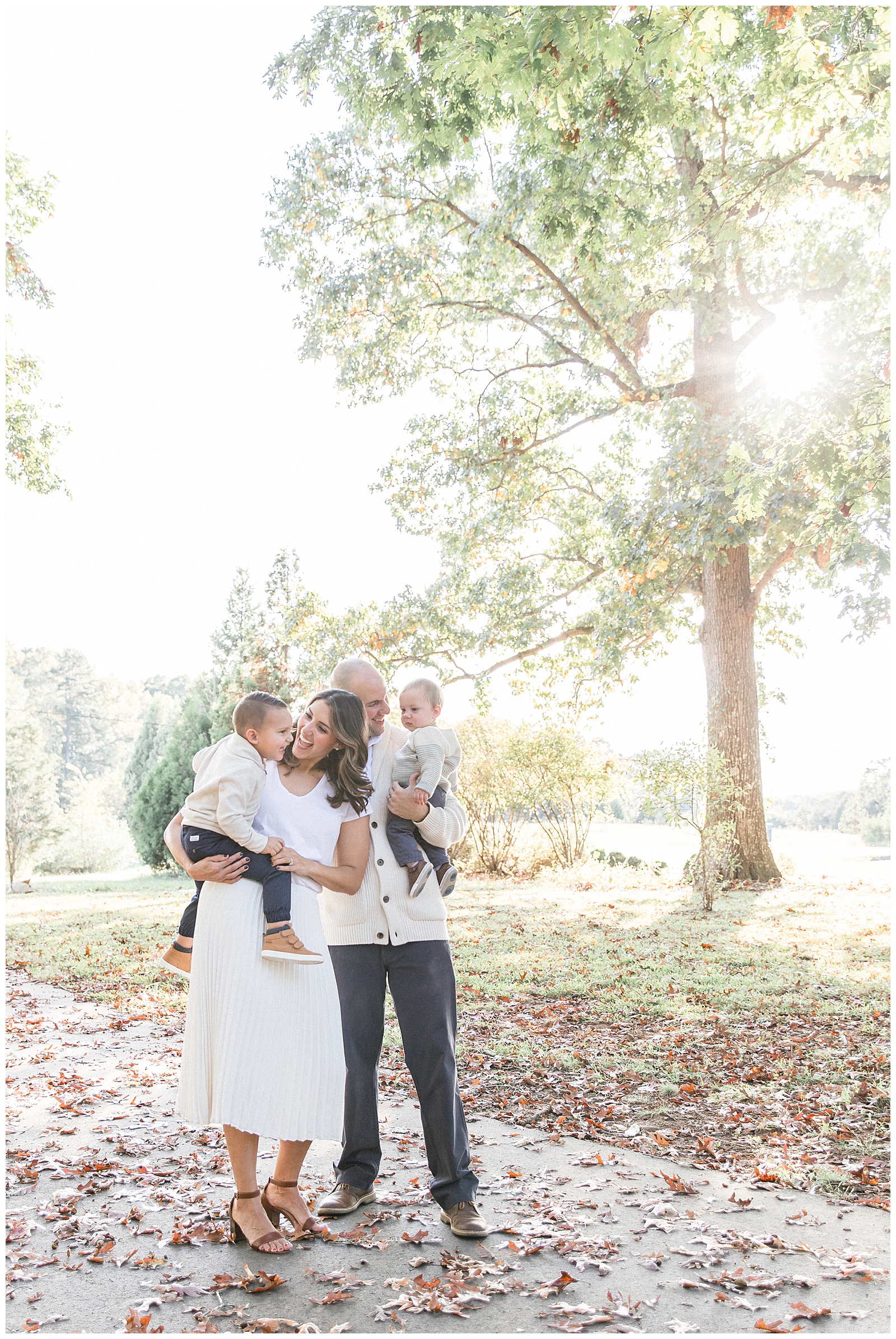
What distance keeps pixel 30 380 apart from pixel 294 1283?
1322 cm

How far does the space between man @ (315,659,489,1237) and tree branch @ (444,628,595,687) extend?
1160 cm

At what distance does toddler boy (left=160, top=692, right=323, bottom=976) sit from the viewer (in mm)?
3020

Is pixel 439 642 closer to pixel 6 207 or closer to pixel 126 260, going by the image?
pixel 6 207

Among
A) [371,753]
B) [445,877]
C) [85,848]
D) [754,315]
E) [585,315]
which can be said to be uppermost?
[754,315]

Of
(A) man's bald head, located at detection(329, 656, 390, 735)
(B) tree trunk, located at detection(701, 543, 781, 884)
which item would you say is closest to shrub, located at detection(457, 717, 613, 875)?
(B) tree trunk, located at detection(701, 543, 781, 884)

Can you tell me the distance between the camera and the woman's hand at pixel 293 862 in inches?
123

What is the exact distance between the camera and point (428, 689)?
12.9 feet

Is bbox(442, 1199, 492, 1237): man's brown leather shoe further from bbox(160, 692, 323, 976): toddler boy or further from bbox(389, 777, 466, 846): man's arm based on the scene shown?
bbox(389, 777, 466, 846): man's arm

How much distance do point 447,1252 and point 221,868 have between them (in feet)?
4.92

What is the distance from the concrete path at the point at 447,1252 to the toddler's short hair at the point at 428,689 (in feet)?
6.41

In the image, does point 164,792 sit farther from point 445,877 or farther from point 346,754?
point 346,754

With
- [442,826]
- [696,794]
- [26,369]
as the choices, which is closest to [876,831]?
[696,794]

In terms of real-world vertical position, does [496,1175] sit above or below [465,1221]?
below

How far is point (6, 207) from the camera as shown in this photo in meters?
11.7
